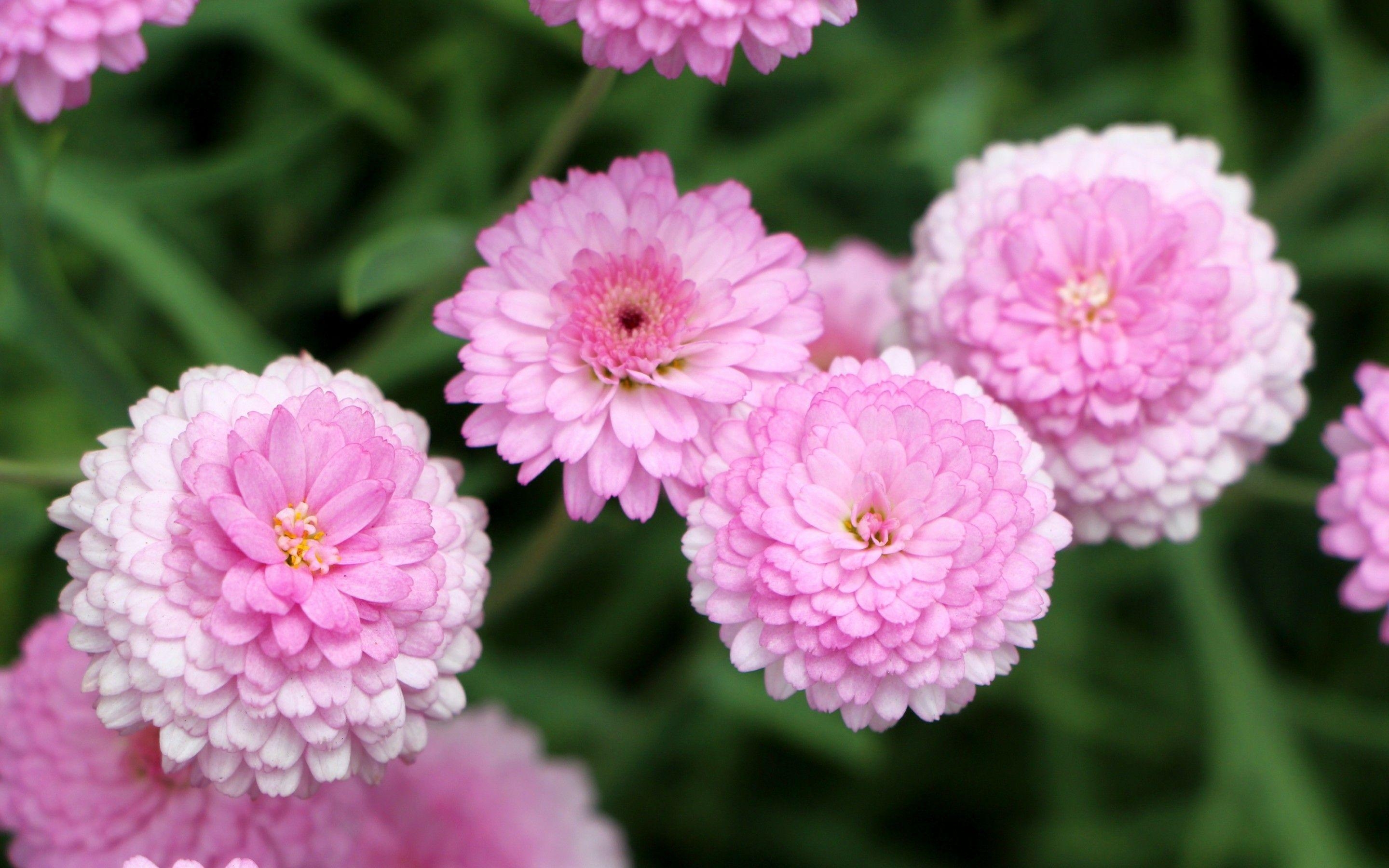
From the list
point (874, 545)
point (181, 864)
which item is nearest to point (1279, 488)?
point (874, 545)

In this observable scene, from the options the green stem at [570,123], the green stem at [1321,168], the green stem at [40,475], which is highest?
the green stem at [1321,168]

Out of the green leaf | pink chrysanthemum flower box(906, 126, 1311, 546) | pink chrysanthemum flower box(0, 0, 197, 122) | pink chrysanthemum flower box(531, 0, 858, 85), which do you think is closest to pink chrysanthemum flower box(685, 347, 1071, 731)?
pink chrysanthemum flower box(906, 126, 1311, 546)

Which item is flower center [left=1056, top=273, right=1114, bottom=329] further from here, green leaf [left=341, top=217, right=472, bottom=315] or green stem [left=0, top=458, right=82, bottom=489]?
green stem [left=0, top=458, right=82, bottom=489]

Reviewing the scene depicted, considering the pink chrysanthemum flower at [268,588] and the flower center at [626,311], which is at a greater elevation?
the flower center at [626,311]

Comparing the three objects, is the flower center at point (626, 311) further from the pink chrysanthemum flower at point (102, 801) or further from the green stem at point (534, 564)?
the pink chrysanthemum flower at point (102, 801)

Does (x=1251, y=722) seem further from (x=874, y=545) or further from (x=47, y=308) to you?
(x=47, y=308)

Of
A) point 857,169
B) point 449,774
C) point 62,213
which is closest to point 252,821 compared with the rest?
point 449,774

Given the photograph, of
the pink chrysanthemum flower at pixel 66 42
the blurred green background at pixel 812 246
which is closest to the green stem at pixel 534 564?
the blurred green background at pixel 812 246
